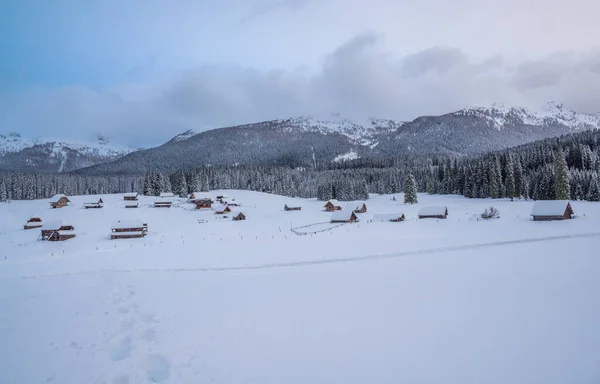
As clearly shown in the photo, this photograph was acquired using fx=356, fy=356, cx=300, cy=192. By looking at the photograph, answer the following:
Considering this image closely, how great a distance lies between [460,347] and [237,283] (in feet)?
53.3

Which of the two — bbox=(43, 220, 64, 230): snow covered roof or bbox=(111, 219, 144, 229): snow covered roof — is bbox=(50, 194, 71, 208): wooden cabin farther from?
bbox=(111, 219, 144, 229): snow covered roof

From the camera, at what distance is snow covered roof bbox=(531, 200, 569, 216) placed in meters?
52.3

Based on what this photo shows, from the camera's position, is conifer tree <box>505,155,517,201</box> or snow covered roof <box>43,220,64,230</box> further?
conifer tree <box>505,155,517,201</box>

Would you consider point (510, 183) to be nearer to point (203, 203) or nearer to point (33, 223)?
point (203, 203)

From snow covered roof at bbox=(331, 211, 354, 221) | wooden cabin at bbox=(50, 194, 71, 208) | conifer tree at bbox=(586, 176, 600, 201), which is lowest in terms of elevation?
snow covered roof at bbox=(331, 211, 354, 221)

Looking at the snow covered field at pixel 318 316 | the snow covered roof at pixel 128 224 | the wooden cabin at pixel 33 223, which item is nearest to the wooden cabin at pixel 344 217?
the snow covered field at pixel 318 316

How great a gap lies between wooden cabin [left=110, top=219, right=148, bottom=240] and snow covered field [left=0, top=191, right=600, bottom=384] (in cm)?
1924

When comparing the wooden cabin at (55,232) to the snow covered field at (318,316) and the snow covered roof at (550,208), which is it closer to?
the snow covered field at (318,316)

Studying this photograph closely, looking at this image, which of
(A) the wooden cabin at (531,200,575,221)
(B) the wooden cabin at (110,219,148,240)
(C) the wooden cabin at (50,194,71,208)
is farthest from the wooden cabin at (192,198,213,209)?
(A) the wooden cabin at (531,200,575,221)

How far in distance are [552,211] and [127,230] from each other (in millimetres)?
66680

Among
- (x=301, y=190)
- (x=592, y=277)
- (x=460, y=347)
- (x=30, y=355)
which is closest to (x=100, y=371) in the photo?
(x=30, y=355)

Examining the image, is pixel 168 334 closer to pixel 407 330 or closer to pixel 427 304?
pixel 407 330

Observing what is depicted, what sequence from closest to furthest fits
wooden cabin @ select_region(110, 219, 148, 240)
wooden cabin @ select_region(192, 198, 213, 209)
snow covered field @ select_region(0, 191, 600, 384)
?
1. snow covered field @ select_region(0, 191, 600, 384)
2. wooden cabin @ select_region(110, 219, 148, 240)
3. wooden cabin @ select_region(192, 198, 213, 209)

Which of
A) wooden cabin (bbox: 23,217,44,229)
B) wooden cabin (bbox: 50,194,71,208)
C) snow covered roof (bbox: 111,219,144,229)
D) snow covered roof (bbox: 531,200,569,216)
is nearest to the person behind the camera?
snow covered roof (bbox: 531,200,569,216)
